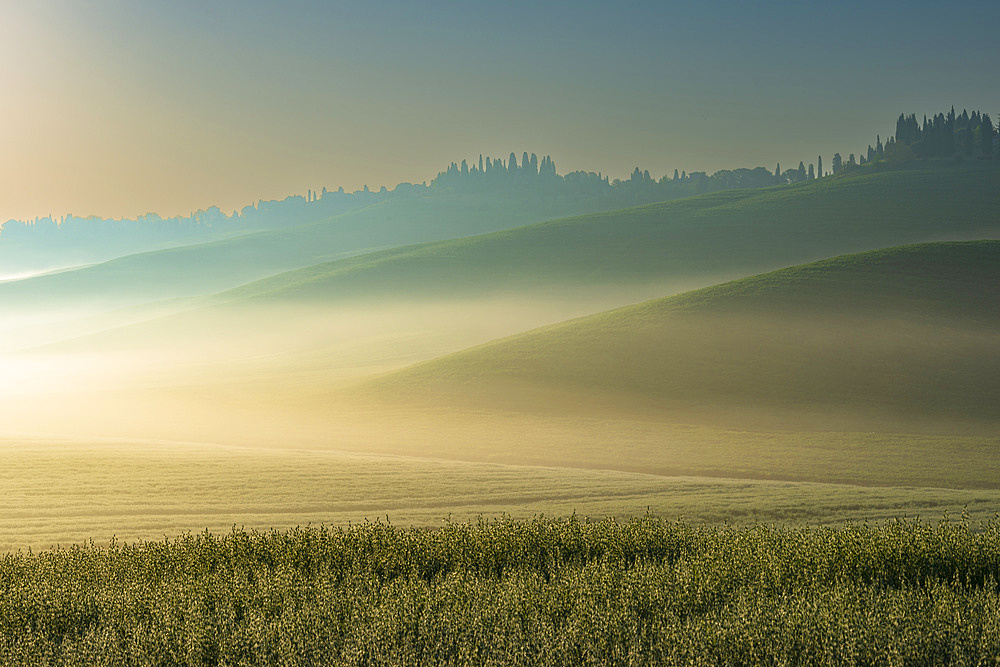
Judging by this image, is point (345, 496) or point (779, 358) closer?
point (345, 496)

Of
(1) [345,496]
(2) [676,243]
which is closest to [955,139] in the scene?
(2) [676,243]

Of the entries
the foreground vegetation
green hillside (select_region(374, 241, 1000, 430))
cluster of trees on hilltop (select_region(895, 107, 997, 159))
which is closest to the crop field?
the foreground vegetation

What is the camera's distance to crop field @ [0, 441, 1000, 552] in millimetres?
14414

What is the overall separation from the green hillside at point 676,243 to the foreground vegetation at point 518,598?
A: 86.5 meters

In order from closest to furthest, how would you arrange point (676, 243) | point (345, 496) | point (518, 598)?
point (518, 598), point (345, 496), point (676, 243)

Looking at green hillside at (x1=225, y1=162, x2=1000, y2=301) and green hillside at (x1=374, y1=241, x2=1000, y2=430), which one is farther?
green hillside at (x1=225, y1=162, x2=1000, y2=301)

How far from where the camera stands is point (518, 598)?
7680 mm

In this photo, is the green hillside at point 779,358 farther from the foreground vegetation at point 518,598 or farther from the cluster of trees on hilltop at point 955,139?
the cluster of trees on hilltop at point 955,139

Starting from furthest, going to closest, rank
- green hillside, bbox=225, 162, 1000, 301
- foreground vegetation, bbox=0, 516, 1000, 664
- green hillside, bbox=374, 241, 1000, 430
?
green hillside, bbox=225, 162, 1000, 301, green hillside, bbox=374, 241, 1000, 430, foreground vegetation, bbox=0, 516, 1000, 664

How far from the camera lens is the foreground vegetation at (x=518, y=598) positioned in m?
6.44

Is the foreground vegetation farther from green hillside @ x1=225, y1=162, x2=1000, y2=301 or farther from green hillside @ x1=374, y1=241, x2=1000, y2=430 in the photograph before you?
green hillside @ x1=225, y1=162, x2=1000, y2=301

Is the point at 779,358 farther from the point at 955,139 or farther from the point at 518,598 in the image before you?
the point at 955,139

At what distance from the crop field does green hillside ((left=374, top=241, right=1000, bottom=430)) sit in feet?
50.6

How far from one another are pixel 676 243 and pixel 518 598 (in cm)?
11003
